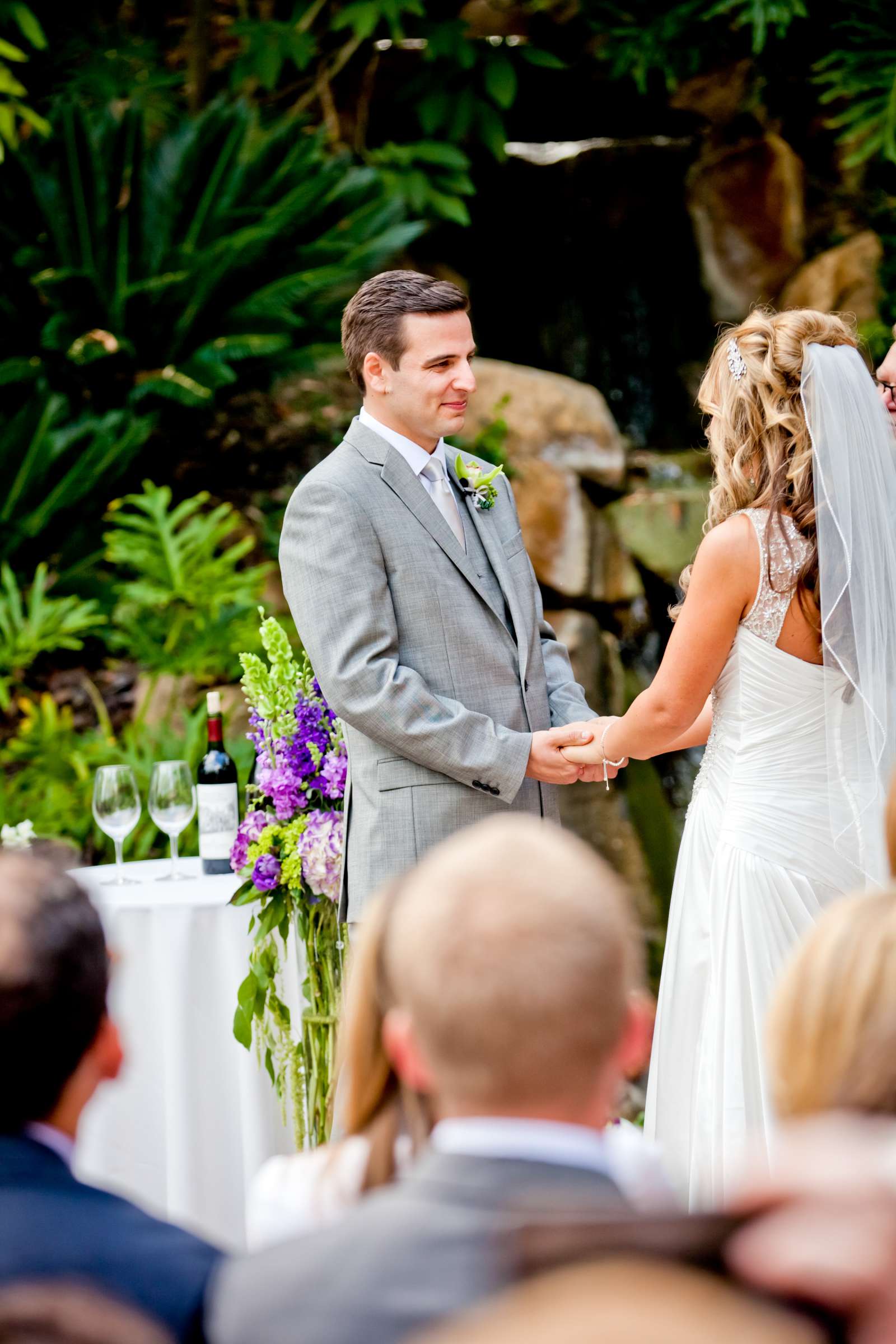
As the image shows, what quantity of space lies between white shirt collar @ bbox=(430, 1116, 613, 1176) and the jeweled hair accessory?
2094 mm

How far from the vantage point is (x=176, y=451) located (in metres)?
7.30

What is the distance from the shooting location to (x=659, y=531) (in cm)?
750

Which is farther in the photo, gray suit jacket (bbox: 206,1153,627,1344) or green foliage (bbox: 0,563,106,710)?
green foliage (bbox: 0,563,106,710)

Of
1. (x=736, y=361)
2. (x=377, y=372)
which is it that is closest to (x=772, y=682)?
(x=736, y=361)

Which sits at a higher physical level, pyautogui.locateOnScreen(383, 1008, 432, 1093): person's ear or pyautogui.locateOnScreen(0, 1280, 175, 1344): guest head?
pyautogui.locateOnScreen(383, 1008, 432, 1093): person's ear

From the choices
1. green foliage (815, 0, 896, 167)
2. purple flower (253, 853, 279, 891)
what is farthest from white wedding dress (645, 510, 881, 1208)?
green foliage (815, 0, 896, 167)

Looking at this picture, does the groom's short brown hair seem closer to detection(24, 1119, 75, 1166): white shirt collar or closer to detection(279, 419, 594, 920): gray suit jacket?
detection(279, 419, 594, 920): gray suit jacket

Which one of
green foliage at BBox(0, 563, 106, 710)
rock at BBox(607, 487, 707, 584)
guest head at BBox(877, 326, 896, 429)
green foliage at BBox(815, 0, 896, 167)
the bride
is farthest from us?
green foliage at BBox(815, 0, 896, 167)

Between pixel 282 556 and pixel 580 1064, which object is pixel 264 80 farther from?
pixel 580 1064

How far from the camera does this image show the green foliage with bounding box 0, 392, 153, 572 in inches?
249

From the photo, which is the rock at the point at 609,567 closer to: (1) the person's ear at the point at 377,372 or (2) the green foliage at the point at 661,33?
(2) the green foliage at the point at 661,33

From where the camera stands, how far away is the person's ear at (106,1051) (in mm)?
1427

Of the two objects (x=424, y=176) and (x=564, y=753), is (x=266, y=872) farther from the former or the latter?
(x=424, y=176)

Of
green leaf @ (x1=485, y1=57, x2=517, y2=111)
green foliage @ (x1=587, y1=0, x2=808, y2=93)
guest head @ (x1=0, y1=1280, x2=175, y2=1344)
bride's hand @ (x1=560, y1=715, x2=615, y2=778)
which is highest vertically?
green foliage @ (x1=587, y1=0, x2=808, y2=93)
